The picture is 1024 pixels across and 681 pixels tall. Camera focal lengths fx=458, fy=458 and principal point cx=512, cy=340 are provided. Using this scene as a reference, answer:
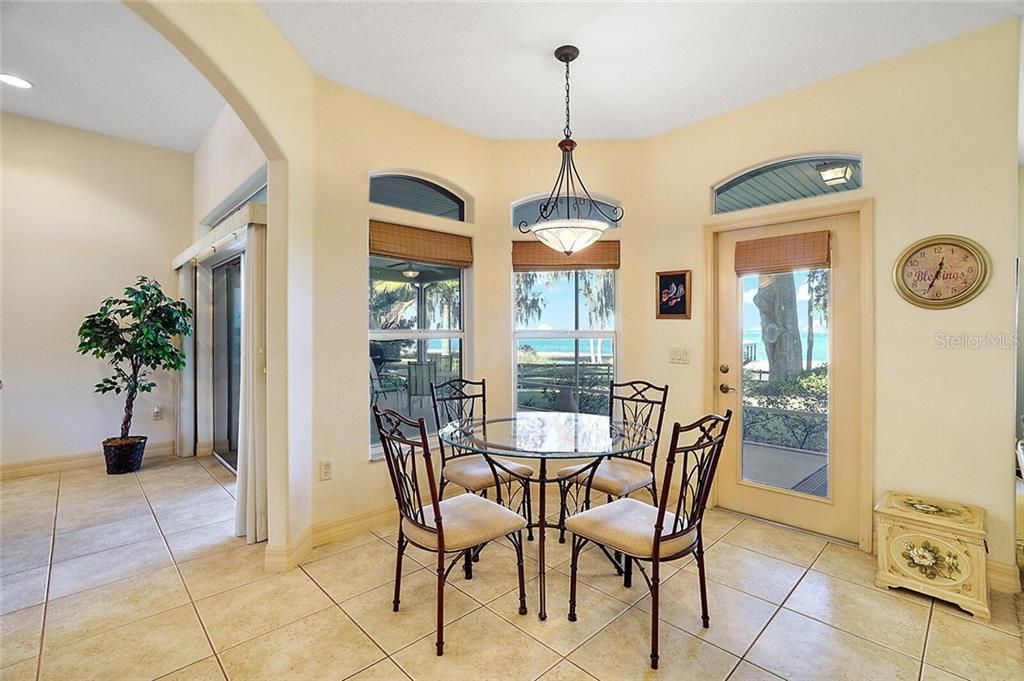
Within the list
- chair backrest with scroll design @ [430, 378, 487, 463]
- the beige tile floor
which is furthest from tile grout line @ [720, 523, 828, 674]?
chair backrest with scroll design @ [430, 378, 487, 463]

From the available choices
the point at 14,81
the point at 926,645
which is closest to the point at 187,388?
the point at 14,81

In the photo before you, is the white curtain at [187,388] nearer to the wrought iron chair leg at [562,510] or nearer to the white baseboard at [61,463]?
the white baseboard at [61,463]

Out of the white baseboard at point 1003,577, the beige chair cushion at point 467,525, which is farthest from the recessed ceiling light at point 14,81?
the white baseboard at point 1003,577

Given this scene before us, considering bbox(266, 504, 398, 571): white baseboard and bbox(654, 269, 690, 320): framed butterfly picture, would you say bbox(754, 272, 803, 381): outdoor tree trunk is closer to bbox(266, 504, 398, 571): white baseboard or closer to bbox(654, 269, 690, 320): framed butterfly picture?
bbox(654, 269, 690, 320): framed butterfly picture

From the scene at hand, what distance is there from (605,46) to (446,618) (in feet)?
10.2

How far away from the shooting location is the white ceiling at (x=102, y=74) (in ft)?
9.30

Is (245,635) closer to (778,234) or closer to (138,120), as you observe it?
(778,234)

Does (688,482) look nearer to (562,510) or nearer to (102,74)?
(562,510)

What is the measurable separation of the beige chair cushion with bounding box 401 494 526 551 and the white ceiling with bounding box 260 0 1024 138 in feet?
8.19

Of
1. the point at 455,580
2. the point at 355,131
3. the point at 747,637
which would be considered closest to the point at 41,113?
the point at 355,131

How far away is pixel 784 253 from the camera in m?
3.13

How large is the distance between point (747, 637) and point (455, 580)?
55.8 inches

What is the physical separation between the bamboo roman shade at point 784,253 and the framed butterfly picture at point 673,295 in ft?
1.26

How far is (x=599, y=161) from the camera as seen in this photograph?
3.82m
